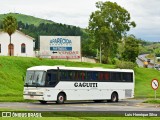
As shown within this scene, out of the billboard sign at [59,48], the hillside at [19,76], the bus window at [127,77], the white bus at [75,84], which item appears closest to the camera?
the white bus at [75,84]

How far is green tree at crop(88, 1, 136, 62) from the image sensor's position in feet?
318

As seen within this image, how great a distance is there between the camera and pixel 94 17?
97.2 metres

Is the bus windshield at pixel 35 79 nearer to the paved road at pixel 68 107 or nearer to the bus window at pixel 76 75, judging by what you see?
the paved road at pixel 68 107

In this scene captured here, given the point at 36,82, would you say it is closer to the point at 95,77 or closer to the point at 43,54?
the point at 95,77

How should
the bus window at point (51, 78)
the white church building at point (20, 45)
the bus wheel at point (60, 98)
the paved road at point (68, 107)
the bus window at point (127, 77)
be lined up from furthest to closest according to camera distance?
the white church building at point (20, 45)
the bus window at point (127, 77)
the bus wheel at point (60, 98)
the bus window at point (51, 78)
the paved road at point (68, 107)

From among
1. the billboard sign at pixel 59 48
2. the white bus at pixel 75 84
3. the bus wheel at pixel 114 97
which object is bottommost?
the bus wheel at pixel 114 97

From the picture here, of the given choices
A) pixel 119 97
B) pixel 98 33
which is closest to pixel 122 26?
pixel 98 33

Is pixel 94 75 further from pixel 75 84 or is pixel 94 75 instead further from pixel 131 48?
pixel 131 48

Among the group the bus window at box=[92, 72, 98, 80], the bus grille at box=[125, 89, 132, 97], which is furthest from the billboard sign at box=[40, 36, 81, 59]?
the bus window at box=[92, 72, 98, 80]

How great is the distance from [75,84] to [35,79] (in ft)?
13.3

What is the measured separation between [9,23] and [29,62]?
10582 mm

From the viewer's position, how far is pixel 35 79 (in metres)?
41.0

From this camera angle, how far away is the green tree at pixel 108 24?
318ft

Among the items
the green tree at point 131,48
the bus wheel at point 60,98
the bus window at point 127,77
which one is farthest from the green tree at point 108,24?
the bus wheel at point 60,98
